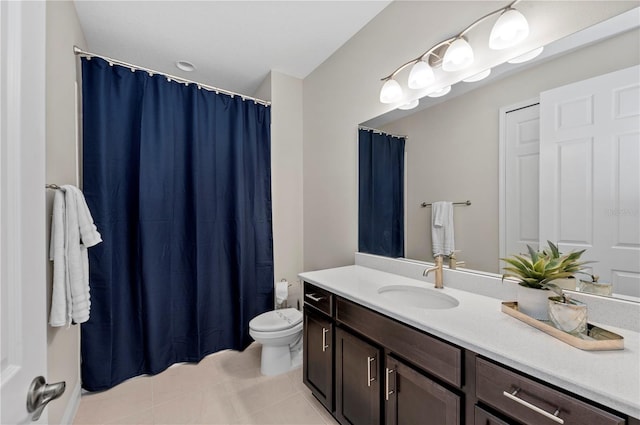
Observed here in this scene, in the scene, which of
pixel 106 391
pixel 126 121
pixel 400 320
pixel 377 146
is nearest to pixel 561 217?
pixel 400 320

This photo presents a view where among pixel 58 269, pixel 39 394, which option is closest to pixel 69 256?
pixel 58 269

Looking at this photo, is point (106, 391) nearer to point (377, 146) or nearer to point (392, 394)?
point (392, 394)

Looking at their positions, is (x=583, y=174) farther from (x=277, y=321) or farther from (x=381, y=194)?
(x=277, y=321)

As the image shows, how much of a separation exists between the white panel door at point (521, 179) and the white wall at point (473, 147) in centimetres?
5

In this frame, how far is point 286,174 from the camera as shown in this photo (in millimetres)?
2697

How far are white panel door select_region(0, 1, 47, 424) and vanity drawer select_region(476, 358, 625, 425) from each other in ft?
3.66

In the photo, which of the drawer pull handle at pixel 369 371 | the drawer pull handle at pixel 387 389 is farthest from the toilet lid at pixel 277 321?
the drawer pull handle at pixel 387 389

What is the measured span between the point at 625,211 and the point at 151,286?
8.78 feet

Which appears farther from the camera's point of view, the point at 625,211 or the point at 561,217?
the point at 561,217

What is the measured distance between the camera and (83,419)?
167cm

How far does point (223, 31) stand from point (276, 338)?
2.31 m

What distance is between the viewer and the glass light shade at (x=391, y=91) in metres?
1.75

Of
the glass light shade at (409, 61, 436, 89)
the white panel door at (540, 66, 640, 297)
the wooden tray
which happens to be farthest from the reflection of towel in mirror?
the glass light shade at (409, 61, 436, 89)

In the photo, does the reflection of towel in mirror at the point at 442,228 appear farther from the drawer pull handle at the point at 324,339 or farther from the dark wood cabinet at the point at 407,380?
the drawer pull handle at the point at 324,339
